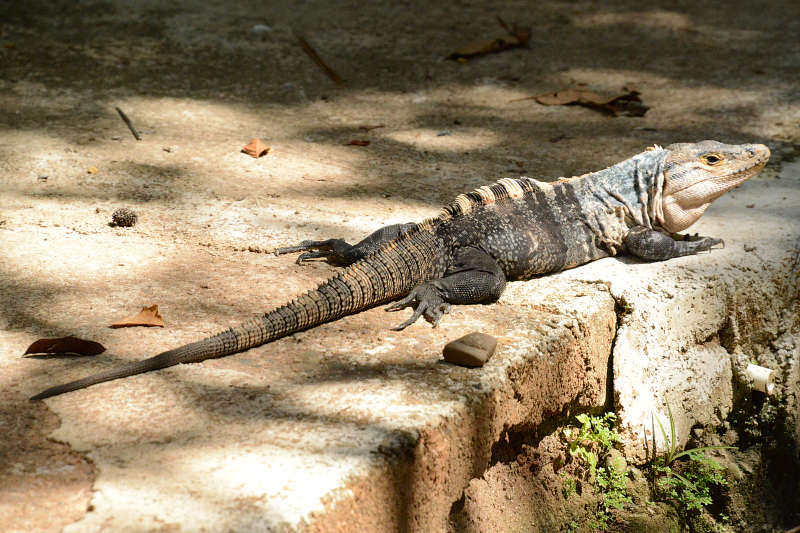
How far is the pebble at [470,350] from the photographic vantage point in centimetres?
255

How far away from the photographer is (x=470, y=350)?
2.57 meters

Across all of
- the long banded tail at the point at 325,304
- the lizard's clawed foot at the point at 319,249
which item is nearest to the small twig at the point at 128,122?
the lizard's clawed foot at the point at 319,249

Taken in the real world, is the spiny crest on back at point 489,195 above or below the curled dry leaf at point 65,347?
above

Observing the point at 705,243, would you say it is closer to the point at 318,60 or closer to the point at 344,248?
the point at 344,248

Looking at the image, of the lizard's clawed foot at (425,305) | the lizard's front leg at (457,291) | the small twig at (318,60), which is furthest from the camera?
the small twig at (318,60)

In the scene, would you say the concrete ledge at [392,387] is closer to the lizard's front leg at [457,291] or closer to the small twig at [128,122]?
the lizard's front leg at [457,291]

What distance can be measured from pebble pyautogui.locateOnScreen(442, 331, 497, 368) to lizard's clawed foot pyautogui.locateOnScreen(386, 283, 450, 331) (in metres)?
0.31

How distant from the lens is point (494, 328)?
113 inches

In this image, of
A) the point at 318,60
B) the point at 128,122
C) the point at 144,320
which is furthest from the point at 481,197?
the point at 318,60

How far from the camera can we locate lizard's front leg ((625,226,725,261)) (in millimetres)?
3414

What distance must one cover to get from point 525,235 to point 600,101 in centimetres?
272

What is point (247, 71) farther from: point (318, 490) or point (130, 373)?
point (318, 490)

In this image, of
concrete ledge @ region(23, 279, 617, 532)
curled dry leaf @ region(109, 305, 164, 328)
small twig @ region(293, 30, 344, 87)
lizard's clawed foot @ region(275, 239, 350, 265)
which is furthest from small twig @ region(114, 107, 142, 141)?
concrete ledge @ region(23, 279, 617, 532)

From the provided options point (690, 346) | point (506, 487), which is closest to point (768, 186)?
point (690, 346)
